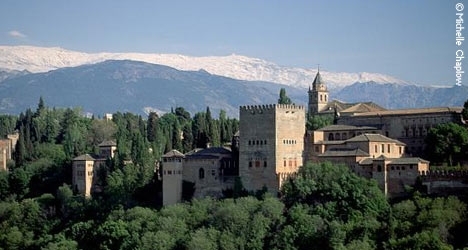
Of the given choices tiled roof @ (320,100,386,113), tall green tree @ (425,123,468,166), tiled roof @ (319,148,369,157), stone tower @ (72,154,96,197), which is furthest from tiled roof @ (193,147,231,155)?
tall green tree @ (425,123,468,166)

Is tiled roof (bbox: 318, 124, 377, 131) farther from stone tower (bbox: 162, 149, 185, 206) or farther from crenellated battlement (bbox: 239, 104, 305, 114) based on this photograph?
stone tower (bbox: 162, 149, 185, 206)

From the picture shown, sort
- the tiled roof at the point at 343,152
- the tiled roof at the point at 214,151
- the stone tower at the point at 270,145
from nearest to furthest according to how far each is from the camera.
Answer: the tiled roof at the point at 343,152, the stone tower at the point at 270,145, the tiled roof at the point at 214,151

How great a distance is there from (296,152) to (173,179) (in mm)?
8219

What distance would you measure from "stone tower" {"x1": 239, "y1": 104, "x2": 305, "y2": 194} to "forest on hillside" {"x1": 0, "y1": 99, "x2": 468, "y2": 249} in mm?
1032

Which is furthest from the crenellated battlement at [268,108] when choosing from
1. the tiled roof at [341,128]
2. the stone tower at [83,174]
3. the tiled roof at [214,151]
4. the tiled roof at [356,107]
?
the stone tower at [83,174]

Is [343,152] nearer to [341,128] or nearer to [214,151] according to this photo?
[341,128]

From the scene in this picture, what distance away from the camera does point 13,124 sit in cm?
9994

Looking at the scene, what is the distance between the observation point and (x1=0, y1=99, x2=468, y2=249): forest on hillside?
1891 inches

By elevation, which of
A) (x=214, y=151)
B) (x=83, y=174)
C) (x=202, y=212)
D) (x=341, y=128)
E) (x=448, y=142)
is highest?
(x=341, y=128)

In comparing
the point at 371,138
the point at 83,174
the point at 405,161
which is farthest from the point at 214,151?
the point at 405,161

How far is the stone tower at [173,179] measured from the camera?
2303 inches

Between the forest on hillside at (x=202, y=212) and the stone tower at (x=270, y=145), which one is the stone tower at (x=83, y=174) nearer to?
the forest on hillside at (x=202, y=212)

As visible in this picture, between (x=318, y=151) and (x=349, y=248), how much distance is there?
38.8 feet

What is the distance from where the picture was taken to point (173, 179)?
58750mm
